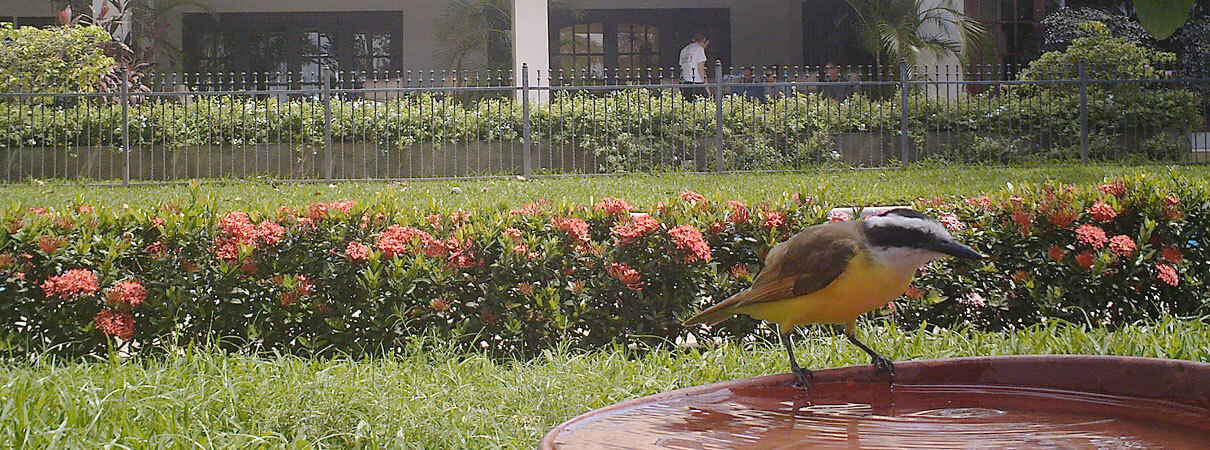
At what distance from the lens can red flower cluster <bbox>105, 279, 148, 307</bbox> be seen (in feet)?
13.7

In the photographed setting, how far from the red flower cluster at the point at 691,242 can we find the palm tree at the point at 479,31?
1460 cm

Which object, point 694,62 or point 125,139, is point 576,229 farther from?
point 694,62

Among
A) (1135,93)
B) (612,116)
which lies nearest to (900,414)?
(612,116)

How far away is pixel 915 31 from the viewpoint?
17.5 meters

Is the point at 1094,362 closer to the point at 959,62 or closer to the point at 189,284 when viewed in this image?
the point at 189,284

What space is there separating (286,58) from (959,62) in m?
12.4

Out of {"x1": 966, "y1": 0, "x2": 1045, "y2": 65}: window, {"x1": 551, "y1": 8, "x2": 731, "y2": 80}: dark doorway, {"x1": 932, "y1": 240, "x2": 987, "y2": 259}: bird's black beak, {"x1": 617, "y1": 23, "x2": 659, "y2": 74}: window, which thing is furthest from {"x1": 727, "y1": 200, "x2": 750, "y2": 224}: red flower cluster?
{"x1": 617, "y1": 23, "x2": 659, "y2": 74}: window

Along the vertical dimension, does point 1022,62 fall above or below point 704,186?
above

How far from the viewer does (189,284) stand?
432 centimetres

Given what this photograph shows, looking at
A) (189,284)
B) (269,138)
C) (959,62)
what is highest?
(959,62)

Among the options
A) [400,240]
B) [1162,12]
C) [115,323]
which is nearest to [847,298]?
[1162,12]

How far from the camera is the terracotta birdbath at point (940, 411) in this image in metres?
1.08

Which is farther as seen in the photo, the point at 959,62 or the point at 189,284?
the point at 959,62

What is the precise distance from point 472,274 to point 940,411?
→ 10.9 feet
